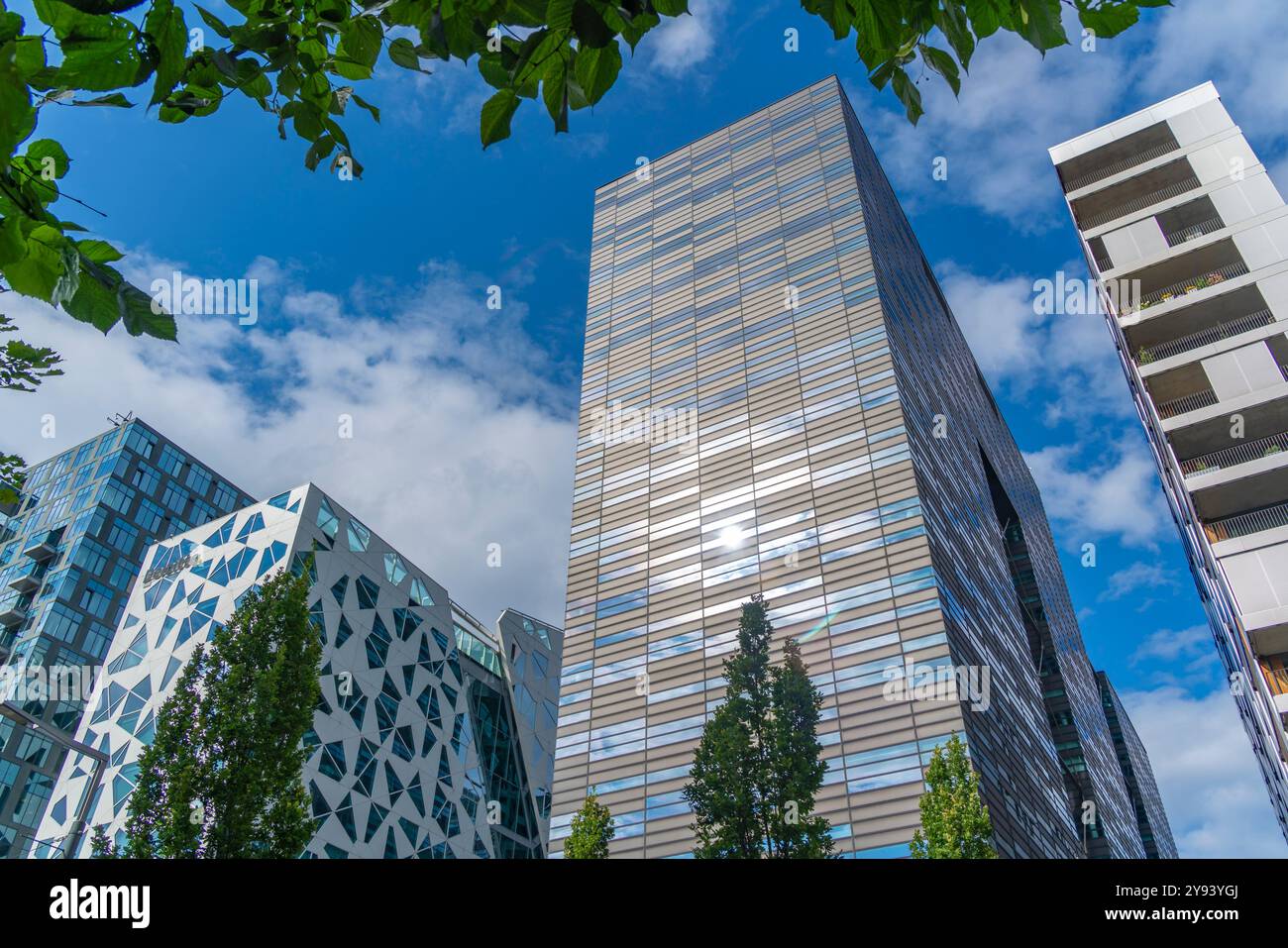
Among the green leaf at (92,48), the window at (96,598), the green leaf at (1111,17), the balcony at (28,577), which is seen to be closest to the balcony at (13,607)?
the balcony at (28,577)

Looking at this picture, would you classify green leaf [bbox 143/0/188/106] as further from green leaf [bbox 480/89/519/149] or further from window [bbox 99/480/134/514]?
window [bbox 99/480/134/514]

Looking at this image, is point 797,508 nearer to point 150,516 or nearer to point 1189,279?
point 1189,279

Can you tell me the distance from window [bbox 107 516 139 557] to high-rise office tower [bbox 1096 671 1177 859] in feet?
393

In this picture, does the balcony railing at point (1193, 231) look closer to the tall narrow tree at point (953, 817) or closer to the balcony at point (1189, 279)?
the balcony at point (1189, 279)

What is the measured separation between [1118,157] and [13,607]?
99391 mm

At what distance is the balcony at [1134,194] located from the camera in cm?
3522

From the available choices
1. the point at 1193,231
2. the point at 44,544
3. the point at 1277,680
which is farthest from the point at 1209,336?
the point at 44,544

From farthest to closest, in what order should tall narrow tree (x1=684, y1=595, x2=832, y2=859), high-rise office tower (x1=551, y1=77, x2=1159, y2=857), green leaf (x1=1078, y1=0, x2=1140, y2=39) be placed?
high-rise office tower (x1=551, y1=77, x2=1159, y2=857) → tall narrow tree (x1=684, y1=595, x2=832, y2=859) → green leaf (x1=1078, y1=0, x2=1140, y2=39)

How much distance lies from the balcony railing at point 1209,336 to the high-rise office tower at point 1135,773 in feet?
324

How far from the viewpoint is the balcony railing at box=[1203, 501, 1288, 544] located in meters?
27.2

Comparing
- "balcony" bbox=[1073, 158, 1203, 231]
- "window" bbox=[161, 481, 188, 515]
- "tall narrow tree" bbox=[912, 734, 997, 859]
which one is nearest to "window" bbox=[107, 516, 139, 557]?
"window" bbox=[161, 481, 188, 515]

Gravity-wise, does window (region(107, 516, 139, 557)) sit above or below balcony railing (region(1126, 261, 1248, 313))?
above
